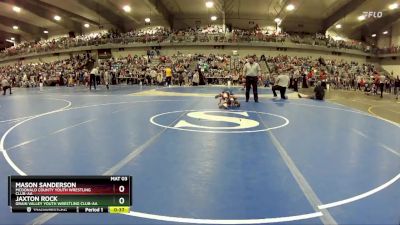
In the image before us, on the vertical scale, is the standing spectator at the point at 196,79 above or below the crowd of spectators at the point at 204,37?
below

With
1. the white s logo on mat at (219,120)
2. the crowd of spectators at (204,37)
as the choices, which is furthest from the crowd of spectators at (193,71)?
the white s logo on mat at (219,120)

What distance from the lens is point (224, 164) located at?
4859mm

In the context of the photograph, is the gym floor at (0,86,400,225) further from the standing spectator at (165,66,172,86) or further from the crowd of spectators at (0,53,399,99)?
the crowd of spectators at (0,53,399,99)

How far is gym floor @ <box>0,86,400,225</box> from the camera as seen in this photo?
10.6ft

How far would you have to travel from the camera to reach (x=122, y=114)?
386 inches

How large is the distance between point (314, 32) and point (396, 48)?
10.4m

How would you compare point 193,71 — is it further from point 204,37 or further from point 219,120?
point 219,120

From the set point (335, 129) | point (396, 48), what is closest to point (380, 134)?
point (335, 129)

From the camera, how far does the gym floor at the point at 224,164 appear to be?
322 centimetres

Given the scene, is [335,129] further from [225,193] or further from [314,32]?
[314,32]
